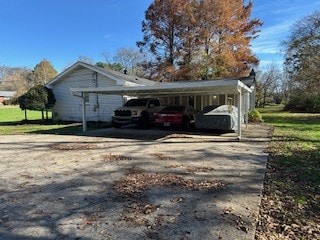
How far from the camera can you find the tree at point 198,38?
94.8ft

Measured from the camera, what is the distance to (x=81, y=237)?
355cm

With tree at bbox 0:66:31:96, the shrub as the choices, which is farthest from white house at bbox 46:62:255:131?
tree at bbox 0:66:31:96

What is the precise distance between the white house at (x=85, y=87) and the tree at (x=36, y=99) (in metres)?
0.96

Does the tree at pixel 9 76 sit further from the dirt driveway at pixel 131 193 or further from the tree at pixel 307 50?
the dirt driveway at pixel 131 193

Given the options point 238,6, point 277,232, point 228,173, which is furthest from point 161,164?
point 238,6

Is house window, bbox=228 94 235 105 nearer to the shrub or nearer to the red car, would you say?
the shrub

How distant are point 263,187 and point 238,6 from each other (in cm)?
2903

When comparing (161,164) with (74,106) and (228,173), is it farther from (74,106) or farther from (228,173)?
(74,106)

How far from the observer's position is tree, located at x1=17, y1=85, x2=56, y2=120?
1964cm

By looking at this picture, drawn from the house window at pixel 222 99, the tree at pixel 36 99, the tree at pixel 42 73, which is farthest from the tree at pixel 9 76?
the house window at pixel 222 99

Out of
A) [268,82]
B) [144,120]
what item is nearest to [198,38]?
[144,120]

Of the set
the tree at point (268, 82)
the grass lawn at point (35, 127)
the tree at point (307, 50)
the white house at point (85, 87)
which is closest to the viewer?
the grass lawn at point (35, 127)

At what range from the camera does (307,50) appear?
22969 mm

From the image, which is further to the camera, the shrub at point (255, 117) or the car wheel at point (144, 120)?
the shrub at point (255, 117)
